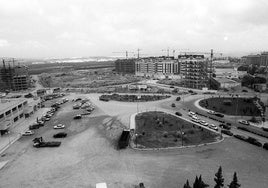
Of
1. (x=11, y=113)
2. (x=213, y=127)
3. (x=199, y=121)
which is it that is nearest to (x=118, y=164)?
(x=213, y=127)

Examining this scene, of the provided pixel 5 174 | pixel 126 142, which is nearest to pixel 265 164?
pixel 126 142

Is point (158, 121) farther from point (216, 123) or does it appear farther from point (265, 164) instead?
point (265, 164)

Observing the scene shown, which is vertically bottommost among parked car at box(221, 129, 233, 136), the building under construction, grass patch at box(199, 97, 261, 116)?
parked car at box(221, 129, 233, 136)

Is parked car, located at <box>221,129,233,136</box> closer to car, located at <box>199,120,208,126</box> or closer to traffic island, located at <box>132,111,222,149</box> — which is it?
traffic island, located at <box>132,111,222,149</box>

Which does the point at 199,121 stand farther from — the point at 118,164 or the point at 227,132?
the point at 118,164

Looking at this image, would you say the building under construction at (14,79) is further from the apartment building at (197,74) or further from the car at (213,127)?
the car at (213,127)

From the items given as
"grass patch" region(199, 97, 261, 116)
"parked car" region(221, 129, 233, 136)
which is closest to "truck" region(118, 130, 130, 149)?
"parked car" region(221, 129, 233, 136)
